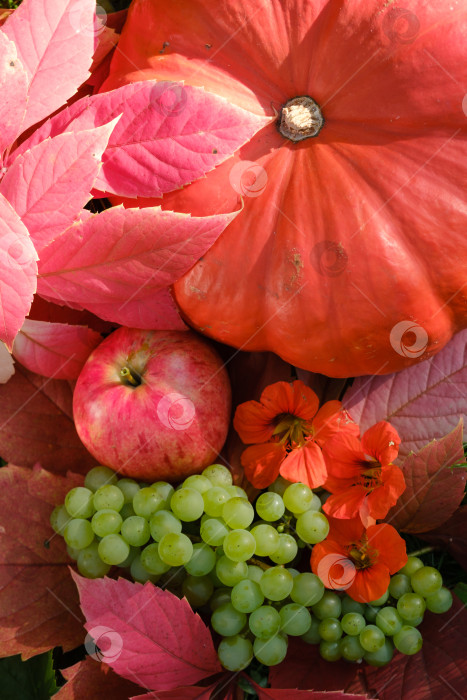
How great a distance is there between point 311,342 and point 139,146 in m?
0.32

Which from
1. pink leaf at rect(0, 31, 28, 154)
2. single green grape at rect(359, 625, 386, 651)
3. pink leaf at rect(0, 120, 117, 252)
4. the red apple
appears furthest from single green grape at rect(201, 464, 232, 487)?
pink leaf at rect(0, 31, 28, 154)

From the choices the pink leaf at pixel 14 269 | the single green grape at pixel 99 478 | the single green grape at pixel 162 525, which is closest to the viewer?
the pink leaf at pixel 14 269

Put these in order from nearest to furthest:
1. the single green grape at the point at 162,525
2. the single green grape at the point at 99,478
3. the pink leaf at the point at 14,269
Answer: the pink leaf at the point at 14,269
the single green grape at the point at 162,525
the single green grape at the point at 99,478

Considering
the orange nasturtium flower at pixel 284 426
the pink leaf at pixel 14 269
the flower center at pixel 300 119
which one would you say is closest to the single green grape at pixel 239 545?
the orange nasturtium flower at pixel 284 426

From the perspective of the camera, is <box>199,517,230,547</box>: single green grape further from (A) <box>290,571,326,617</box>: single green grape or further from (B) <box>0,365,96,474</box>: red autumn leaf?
(B) <box>0,365,96,474</box>: red autumn leaf

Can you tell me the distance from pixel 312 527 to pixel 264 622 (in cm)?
12

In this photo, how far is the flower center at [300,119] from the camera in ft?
2.49

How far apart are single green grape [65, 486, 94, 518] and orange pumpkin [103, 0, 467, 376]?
0.92ft

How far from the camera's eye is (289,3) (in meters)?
0.75

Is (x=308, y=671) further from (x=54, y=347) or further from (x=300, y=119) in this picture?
(x=300, y=119)

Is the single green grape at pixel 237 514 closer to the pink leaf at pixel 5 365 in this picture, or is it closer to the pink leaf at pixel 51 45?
the pink leaf at pixel 5 365

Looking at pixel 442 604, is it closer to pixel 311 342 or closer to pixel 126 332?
pixel 311 342

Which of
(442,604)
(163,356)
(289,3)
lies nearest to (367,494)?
(442,604)

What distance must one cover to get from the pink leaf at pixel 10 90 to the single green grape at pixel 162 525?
47 cm
